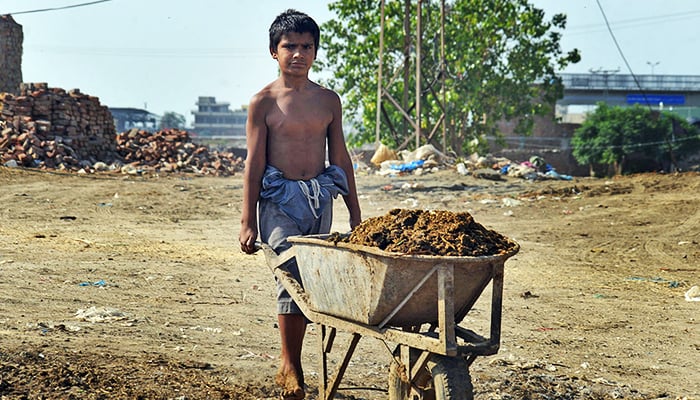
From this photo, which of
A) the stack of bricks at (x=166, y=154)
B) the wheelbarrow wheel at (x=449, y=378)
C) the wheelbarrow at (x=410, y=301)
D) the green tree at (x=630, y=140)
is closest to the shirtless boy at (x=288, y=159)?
the wheelbarrow at (x=410, y=301)

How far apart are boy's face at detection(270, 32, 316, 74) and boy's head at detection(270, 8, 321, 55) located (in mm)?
22

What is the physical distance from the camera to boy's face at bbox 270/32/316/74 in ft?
14.1

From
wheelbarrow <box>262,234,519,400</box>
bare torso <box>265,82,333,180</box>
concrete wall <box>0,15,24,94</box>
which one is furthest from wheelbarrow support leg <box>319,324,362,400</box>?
concrete wall <box>0,15,24,94</box>

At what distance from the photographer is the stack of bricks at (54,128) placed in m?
17.9

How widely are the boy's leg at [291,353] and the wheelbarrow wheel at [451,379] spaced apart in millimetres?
1021

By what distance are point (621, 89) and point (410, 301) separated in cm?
6352

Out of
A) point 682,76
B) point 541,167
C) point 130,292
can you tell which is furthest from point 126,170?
point 682,76

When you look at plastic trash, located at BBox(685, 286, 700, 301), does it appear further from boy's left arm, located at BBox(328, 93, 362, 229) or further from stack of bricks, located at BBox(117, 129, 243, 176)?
stack of bricks, located at BBox(117, 129, 243, 176)

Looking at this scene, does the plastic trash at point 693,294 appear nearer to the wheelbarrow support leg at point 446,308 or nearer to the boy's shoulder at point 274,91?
the boy's shoulder at point 274,91

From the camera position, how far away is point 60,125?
1966cm

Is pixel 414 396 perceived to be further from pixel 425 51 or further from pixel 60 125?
pixel 425 51

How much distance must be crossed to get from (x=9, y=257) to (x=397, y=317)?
5.97 metres

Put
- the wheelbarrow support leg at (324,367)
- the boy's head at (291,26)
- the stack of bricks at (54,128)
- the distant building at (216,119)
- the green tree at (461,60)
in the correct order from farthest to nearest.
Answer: the distant building at (216,119) → the green tree at (461,60) → the stack of bricks at (54,128) → the boy's head at (291,26) → the wheelbarrow support leg at (324,367)

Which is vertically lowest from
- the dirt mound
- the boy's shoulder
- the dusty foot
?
the dusty foot
